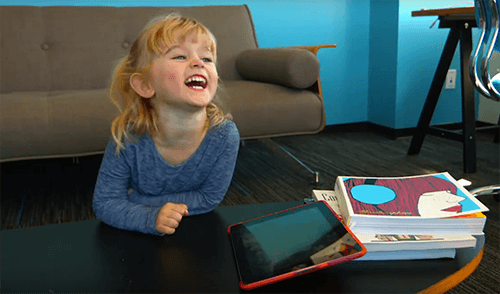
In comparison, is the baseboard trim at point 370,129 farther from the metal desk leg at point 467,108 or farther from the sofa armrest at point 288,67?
the sofa armrest at point 288,67

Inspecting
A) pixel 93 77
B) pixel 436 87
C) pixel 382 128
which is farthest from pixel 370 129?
pixel 93 77

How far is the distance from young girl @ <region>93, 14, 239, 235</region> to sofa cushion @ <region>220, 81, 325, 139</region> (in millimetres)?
701

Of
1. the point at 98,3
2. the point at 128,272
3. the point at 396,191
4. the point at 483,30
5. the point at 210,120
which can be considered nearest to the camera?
the point at 128,272

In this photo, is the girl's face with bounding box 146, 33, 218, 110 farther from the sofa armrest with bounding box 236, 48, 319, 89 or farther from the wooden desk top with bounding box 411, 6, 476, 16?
the wooden desk top with bounding box 411, 6, 476, 16

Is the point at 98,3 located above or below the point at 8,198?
above

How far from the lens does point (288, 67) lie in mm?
1629

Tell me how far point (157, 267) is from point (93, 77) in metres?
1.59

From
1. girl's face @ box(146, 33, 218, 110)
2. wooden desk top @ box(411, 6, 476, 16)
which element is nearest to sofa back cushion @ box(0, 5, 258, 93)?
wooden desk top @ box(411, 6, 476, 16)

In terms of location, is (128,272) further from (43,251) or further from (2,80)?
(2,80)

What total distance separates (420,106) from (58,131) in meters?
2.14

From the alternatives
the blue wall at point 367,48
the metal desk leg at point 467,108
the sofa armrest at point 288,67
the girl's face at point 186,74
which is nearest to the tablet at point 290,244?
the girl's face at point 186,74

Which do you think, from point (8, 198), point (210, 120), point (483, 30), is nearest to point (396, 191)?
point (210, 120)

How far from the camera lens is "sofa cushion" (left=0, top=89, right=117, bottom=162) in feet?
4.49

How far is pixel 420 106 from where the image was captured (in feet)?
8.92
